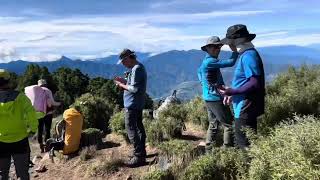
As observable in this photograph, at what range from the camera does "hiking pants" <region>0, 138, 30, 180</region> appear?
7.49 m

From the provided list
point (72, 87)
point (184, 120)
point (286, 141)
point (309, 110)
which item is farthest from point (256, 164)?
point (72, 87)

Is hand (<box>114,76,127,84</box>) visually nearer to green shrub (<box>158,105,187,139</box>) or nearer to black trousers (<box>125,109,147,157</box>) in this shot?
black trousers (<box>125,109,147,157</box>)

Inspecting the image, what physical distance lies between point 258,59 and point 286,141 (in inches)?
67.6

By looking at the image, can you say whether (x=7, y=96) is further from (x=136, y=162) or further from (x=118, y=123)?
(x=118, y=123)

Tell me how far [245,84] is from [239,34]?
687 millimetres

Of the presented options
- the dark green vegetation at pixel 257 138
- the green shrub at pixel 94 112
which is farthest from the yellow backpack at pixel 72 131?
the green shrub at pixel 94 112

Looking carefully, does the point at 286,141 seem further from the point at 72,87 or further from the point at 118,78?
the point at 72,87

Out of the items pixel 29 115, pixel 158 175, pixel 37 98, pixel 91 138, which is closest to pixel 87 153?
pixel 91 138

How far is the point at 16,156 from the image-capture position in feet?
24.8

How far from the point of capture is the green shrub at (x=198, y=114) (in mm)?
12430

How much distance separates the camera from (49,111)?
1309 cm

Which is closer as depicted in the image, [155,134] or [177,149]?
[177,149]

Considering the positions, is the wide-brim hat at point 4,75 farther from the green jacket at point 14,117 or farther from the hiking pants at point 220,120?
the hiking pants at point 220,120

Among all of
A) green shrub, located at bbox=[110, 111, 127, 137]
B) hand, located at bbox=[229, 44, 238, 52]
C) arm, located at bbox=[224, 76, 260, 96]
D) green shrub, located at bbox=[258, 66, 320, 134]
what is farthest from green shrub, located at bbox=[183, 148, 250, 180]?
green shrub, located at bbox=[110, 111, 127, 137]
